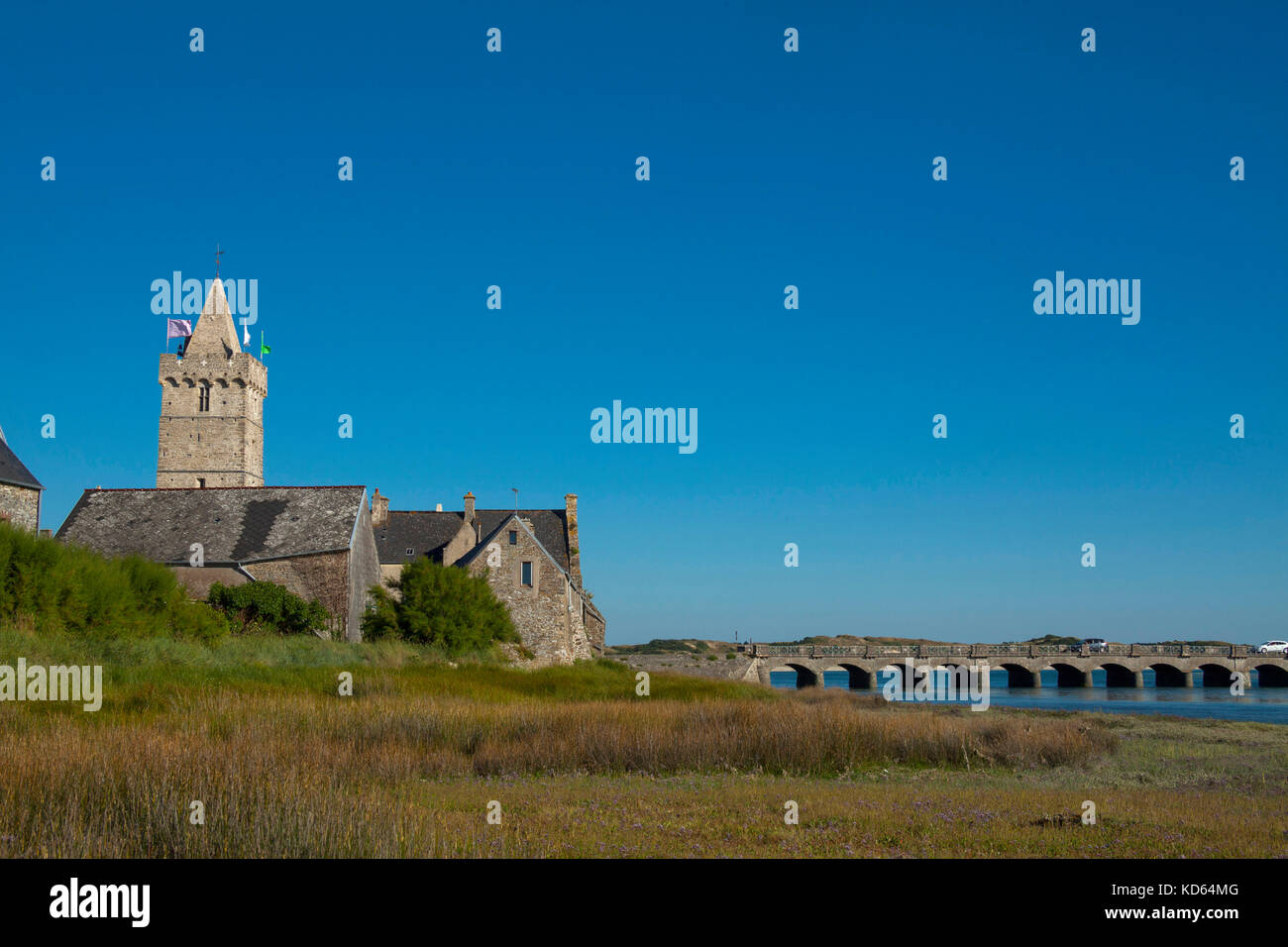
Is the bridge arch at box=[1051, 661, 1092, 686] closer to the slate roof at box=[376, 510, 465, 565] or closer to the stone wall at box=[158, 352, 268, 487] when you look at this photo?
the slate roof at box=[376, 510, 465, 565]

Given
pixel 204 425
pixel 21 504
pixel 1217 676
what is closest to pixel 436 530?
pixel 21 504

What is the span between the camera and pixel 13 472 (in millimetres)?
37188

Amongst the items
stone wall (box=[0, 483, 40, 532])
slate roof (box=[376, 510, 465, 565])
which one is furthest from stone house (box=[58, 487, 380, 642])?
slate roof (box=[376, 510, 465, 565])

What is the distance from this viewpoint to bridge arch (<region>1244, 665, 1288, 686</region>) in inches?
3467

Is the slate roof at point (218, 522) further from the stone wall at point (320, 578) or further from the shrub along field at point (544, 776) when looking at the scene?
the shrub along field at point (544, 776)

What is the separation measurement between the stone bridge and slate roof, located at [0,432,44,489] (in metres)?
57.4

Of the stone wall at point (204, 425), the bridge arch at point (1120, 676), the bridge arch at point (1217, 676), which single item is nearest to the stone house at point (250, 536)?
the stone wall at point (204, 425)

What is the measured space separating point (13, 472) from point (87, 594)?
13741mm

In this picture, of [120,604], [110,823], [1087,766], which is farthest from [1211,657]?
[110,823]

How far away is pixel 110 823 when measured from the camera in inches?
386
